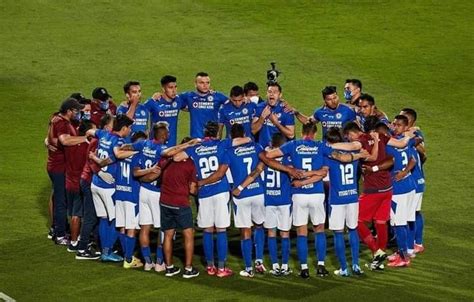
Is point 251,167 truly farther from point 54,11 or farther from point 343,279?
point 54,11

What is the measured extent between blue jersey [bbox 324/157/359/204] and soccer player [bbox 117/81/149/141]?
13.4 feet

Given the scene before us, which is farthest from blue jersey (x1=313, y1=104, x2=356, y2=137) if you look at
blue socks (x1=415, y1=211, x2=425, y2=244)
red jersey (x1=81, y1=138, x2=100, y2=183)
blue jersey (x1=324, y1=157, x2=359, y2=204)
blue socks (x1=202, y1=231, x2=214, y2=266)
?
red jersey (x1=81, y1=138, x2=100, y2=183)

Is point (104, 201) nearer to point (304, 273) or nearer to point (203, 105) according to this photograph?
point (304, 273)

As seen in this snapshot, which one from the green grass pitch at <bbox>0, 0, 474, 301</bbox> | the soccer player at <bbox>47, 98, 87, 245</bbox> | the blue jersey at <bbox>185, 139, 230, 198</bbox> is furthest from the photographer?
the soccer player at <bbox>47, 98, 87, 245</bbox>

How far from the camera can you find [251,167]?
17.9 meters

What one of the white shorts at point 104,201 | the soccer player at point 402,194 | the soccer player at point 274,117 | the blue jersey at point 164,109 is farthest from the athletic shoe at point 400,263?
the blue jersey at point 164,109

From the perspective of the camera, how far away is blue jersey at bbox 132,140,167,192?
58.3 ft

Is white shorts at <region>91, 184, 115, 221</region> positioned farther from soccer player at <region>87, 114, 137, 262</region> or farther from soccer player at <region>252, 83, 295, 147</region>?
soccer player at <region>252, 83, 295, 147</region>

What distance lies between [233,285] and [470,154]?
8292 millimetres

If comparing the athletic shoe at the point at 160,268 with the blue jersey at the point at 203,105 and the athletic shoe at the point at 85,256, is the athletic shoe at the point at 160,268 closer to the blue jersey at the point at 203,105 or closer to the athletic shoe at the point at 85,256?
the athletic shoe at the point at 85,256

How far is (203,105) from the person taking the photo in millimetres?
21062

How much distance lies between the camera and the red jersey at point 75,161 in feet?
62.9

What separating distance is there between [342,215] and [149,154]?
2761 millimetres

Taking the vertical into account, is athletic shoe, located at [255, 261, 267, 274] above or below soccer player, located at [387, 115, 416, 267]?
below
